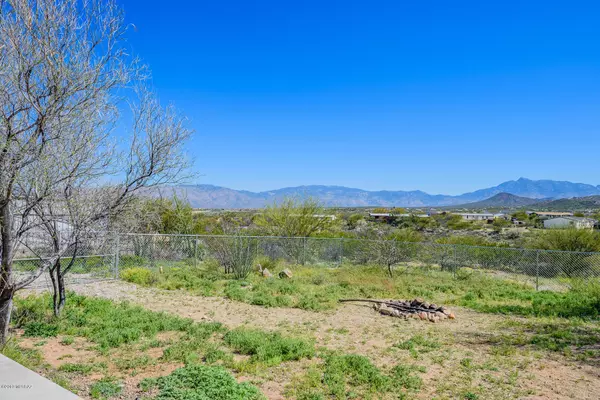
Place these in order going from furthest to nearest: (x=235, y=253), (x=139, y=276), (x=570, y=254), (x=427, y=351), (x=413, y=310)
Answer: (x=235, y=253) < (x=570, y=254) < (x=139, y=276) < (x=413, y=310) < (x=427, y=351)

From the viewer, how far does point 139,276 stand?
44.1ft

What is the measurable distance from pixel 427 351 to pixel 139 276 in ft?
32.2

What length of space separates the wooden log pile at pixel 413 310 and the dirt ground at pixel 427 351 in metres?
0.25

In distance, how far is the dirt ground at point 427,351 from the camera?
5211 millimetres

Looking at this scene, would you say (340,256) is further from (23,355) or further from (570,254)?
(23,355)

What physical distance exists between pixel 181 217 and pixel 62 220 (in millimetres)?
14888

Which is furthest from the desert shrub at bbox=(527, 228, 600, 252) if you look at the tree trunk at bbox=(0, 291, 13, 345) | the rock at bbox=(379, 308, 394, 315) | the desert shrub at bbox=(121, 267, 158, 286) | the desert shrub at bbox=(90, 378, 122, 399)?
the tree trunk at bbox=(0, 291, 13, 345)

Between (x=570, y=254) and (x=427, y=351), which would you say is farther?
(x=570, y=254)

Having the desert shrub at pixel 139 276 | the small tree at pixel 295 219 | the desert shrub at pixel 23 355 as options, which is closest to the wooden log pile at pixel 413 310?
the desert shrub at pixel 23 355

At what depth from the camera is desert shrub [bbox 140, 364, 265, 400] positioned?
4395 mm

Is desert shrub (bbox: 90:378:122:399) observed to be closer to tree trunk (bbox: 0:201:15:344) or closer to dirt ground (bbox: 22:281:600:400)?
dirt ground (bbox: 22:281:600:400)

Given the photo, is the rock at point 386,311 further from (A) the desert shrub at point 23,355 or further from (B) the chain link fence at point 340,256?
(A) the desert shrub at point 23,355

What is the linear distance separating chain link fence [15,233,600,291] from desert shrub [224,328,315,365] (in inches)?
322

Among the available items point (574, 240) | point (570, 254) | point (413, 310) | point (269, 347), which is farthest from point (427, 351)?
point (574, 240)
